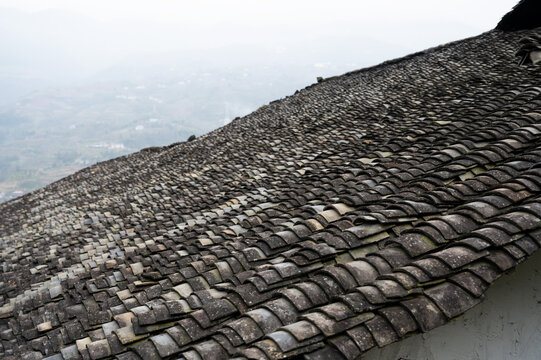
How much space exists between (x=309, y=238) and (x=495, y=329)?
1686 millimetres

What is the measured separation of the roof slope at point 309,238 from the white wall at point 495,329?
55cm

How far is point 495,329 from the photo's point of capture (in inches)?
114

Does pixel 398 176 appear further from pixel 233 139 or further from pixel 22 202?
pixel 22 202

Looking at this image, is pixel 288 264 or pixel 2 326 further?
pixel 2 326

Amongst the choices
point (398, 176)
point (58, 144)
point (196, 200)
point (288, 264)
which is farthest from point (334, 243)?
point (58, 144)

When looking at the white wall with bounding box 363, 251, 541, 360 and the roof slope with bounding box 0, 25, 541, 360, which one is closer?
the roof slope with bounding box 0, 25, 541, 360

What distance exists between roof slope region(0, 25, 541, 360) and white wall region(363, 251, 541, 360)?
545 millimetres

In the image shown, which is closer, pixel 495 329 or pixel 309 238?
pixel 495 329

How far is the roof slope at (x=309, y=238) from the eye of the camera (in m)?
2.37

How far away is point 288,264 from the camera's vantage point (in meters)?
3.26

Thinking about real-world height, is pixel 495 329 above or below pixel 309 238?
below

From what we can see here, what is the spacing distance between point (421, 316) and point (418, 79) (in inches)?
373

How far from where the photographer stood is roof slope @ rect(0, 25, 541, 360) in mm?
2365

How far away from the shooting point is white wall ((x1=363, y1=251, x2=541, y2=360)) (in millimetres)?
2758
